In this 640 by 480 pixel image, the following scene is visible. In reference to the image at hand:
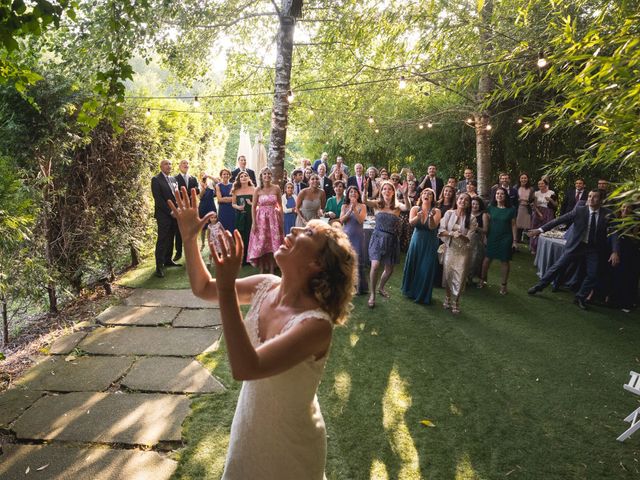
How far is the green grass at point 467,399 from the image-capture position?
310 centimetres

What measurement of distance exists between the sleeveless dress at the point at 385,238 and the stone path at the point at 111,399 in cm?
250

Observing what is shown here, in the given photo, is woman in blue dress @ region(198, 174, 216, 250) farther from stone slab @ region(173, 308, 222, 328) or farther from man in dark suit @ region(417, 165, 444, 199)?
man in dark suit @ region(417, 165, 444, 199)

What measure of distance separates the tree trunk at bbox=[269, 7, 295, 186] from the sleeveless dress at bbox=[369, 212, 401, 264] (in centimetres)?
215

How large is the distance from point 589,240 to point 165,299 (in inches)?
261

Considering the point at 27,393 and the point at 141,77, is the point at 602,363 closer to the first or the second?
the point at 27,393

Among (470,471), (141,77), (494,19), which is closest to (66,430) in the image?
(470,471)

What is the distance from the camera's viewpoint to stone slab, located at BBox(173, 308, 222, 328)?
535 centimetres

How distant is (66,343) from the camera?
15.4ft

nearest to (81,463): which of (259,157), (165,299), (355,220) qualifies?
(165,299)

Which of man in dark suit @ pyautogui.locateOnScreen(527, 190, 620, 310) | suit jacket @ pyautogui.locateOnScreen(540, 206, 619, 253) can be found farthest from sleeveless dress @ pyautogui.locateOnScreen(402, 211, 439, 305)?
suit jacket @ pyautogui.locateOnScreen(540, 206, 619, 253)

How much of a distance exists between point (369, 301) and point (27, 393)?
13.9 feet

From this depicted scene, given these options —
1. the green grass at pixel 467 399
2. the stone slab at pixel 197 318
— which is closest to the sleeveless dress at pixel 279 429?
the green grass at pixel 467 399

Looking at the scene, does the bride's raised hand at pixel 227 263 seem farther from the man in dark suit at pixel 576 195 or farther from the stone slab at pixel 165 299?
the man in dark suit at pixel 576 195

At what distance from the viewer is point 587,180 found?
11.3 m
